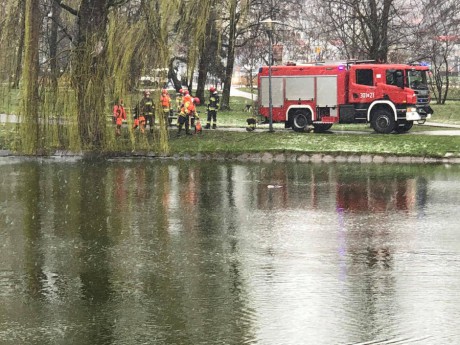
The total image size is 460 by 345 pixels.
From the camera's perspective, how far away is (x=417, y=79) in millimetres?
34250

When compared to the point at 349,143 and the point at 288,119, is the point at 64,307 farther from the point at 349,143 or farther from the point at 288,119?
the point at 288,119

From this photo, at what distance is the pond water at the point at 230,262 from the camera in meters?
8.55

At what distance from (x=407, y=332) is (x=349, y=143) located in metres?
21.3

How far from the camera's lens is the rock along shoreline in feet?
88.2

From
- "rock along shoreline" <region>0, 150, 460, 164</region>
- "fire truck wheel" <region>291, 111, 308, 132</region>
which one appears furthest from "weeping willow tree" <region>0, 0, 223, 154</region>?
"fire truck wheel" <region>291, 111, 308, 132</region>

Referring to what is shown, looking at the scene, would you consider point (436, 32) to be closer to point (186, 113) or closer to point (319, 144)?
point (186, 113)

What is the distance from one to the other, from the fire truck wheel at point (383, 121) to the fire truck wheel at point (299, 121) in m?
2.61

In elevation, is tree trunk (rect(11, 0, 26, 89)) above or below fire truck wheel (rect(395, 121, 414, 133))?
Answer: above

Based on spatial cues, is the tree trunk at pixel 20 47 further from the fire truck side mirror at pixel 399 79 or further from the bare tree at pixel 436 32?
the bare tree at pixel 436 32

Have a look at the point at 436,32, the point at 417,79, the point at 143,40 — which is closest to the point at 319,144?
the point at 143,40

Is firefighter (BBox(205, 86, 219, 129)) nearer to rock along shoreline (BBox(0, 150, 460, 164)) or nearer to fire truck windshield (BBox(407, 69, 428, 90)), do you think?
rock along shoreline (BBox(0, 150, 460, 164))

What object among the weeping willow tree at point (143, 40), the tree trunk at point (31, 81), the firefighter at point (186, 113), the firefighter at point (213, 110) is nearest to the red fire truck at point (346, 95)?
the firefighter at point (213, 110)

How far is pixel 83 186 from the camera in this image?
2053cm

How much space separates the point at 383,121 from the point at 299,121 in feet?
10.6
